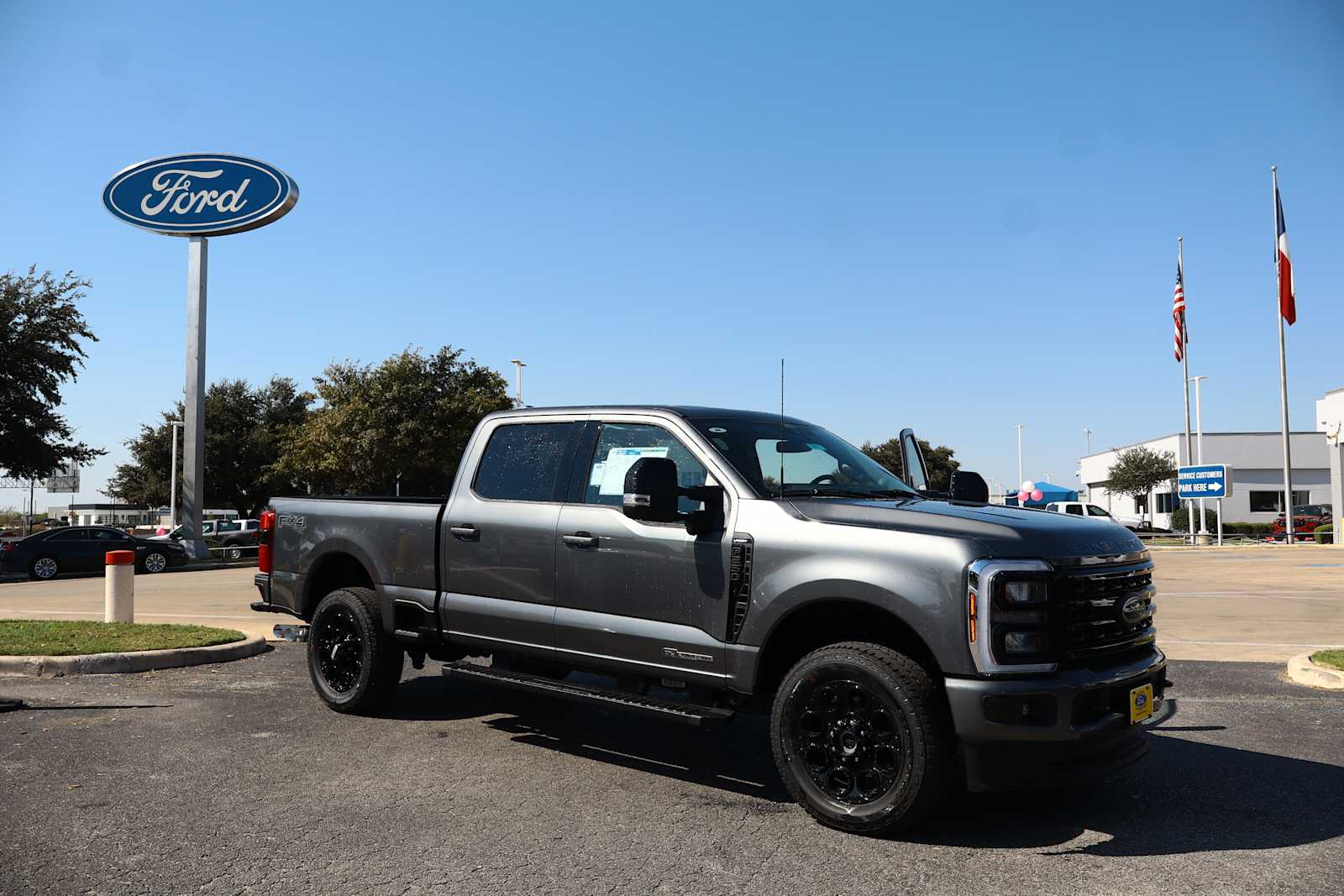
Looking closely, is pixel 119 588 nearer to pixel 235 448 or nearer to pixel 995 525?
pixel 995 525

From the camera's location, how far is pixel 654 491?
501 cm

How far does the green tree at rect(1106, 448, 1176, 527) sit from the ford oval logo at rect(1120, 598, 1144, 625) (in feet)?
221

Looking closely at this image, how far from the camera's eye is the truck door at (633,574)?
201 inches

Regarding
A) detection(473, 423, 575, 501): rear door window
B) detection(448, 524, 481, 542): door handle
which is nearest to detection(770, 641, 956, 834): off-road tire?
detection(473, 423, 575, 501): rear door window

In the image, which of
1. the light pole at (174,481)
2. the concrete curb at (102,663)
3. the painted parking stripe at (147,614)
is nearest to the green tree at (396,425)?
the light pole at (174,481)

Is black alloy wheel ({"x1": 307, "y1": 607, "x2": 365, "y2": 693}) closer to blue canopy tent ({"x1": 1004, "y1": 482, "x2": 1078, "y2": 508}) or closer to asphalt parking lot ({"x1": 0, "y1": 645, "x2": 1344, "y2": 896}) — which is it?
asphalt parking lot ({"x1": 0, "y1": 645, "x2": 1344, "y2": 896})

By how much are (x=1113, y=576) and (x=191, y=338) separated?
29.4 m

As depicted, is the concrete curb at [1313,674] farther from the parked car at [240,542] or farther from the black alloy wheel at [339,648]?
the parked car at [240,542]

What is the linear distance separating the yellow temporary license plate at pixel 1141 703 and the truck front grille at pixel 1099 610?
0.19 m

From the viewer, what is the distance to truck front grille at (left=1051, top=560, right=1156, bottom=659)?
4332 millimetres

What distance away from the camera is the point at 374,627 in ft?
22.2

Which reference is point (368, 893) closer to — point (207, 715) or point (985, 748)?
point (985, 748)

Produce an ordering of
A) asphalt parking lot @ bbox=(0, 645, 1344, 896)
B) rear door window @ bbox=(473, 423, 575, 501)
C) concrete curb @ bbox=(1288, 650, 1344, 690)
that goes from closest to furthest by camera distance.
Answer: asphalt parking lot @ bbox=(0, 645, 1344, 896), rear door window @ bbox=(473, 423, 575, 501), concrete curb @ bbox=(1288, 650, 1344, 690)

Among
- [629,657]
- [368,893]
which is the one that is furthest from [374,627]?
[368,893]
